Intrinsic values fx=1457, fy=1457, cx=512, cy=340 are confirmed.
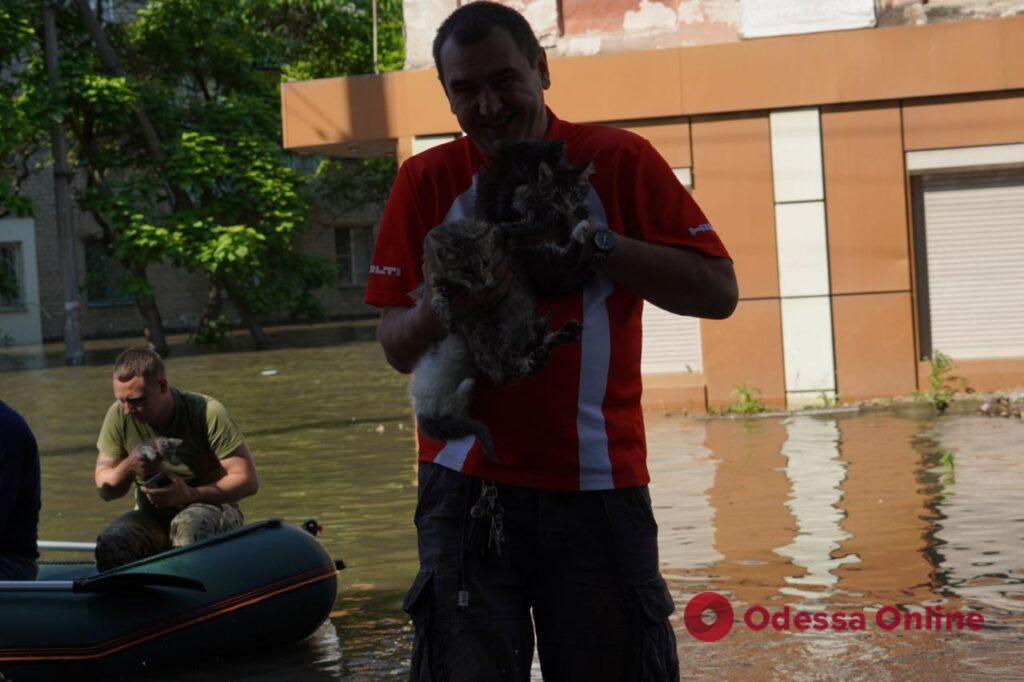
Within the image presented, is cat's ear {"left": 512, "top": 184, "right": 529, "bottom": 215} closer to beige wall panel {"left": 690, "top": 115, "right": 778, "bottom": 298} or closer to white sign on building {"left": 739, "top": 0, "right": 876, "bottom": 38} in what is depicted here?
beige wall panel {"left": 690, "top": 115, "right": 778, "bottom": 298}

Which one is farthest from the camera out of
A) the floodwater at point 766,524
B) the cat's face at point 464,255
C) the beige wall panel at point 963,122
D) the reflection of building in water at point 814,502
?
the beige wall panel at point 963,122

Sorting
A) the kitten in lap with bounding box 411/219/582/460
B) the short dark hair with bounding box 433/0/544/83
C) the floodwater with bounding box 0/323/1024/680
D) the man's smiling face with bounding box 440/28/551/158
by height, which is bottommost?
the floodwater with bounding box 0/323/1024/680

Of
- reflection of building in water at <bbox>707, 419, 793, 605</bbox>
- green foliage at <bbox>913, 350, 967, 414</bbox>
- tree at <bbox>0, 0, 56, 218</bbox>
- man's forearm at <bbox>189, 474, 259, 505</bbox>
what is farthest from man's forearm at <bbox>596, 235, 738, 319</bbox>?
tree at <bbox>0, 0, 56, 218</bbox>

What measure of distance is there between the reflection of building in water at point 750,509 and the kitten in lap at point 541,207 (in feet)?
14.4

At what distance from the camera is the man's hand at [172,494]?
716 cm

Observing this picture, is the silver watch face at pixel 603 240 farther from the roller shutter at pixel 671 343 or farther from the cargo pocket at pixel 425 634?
the roller shutter at pixel 671 343

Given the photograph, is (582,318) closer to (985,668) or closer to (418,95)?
(985,668)

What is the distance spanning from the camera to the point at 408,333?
3.22m

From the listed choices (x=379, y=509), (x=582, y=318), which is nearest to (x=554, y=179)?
(x=582, y=318)

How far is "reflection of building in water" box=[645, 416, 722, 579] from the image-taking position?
8375 millimetres

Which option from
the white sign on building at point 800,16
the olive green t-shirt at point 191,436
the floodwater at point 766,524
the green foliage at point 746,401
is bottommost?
the floodwater at point 766,524

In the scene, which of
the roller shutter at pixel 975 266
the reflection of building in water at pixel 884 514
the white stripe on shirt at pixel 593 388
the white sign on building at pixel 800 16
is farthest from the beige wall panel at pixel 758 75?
the white stripe on shirt at pixel 593 388
